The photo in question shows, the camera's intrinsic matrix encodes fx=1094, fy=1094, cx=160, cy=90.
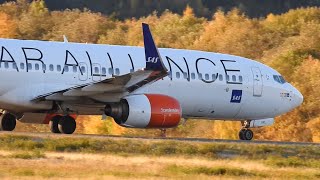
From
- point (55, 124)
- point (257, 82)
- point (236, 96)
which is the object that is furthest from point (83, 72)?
point (257, 82)

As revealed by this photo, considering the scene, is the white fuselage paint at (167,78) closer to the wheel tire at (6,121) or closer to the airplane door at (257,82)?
the airplane door at (257,82)

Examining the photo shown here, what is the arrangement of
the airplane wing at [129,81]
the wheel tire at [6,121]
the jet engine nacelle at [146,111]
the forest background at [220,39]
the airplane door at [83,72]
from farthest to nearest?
the forest background at [220,39] → the wheel tire at [6,121] → the airplane door at [83,72] → the jet engine nacelle at [146,111] → the airplane wing at [129,81]

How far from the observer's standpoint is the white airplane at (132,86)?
3544 cm

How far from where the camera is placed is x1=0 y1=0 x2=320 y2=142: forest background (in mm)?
53438

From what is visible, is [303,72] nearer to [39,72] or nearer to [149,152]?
[39,72]

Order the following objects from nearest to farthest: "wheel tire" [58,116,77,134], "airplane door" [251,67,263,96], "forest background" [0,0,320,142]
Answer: "wheel tire" [58,116,77,134]
"airplane door" [251,67,263,96]
"forest background" [0,0,320,142]

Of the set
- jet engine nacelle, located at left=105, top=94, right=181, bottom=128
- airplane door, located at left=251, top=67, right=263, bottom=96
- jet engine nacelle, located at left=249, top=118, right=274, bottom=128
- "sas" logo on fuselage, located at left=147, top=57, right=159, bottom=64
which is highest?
"sas" logo on fuselage, located at left=147, top=57, right=159, bottom=64

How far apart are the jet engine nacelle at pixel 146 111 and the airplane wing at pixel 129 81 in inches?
19.4

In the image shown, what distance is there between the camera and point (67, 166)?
24.7m

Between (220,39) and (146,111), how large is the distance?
35.8 m

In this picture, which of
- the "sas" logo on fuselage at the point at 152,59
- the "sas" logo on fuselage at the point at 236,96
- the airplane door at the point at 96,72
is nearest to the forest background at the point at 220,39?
the "sas" logo on fuselage at the point at 236,96

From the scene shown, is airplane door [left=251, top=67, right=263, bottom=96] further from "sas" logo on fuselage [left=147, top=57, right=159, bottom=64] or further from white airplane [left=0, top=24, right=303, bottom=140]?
"sas" logo on fuselage [left=147, top=57, right=159, bottom=64]

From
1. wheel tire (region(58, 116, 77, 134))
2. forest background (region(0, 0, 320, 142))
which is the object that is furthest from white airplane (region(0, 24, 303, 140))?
forest background (region(0, 0, 320, 142))

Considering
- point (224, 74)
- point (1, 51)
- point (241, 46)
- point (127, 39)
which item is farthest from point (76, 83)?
point (127, 39)
